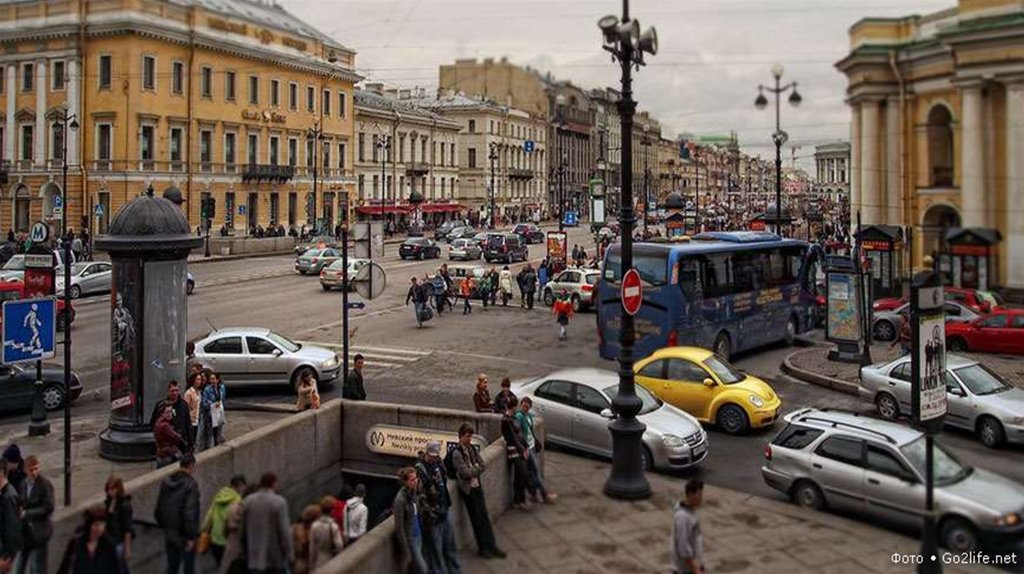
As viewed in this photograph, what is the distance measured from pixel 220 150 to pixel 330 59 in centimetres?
1308

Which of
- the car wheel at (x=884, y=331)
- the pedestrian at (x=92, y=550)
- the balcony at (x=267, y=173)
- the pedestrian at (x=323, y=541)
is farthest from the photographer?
the balcony at (x=267, y=173)

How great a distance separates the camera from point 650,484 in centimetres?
1358

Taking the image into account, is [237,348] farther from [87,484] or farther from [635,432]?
[635,432]

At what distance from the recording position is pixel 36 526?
30.3 feet

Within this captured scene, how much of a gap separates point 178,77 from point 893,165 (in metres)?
46.7

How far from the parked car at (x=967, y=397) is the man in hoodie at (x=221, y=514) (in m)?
11.4

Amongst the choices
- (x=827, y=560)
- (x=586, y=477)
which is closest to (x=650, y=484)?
(x=586, y=477)

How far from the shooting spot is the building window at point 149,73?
60.6m

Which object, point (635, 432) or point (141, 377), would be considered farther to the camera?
point (141, 377)

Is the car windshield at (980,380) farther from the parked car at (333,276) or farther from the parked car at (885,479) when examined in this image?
the parked car at (333,276)

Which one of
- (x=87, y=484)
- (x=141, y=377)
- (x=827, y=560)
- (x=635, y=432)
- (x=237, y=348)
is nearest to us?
(x=827, y=560)

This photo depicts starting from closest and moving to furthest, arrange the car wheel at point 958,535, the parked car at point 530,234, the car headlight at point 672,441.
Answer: the car wheel at point 958,535
the car headlight at point 672,441
the parked car at point 530,234

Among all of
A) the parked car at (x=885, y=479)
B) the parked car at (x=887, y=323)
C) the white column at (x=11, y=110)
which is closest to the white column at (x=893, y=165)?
the parked car at (x=887, y=323)

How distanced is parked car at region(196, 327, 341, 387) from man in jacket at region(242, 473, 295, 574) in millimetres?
11294
